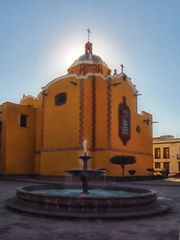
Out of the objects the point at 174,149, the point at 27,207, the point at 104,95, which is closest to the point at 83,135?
the point at 104,95

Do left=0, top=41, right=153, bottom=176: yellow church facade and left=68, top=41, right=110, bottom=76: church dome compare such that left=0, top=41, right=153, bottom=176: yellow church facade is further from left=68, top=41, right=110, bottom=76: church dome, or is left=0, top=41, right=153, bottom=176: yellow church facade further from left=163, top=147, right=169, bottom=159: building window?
left=163, top=147, right=169, bottom=159: building window

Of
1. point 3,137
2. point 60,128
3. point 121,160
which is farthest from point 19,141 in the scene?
point 121,160

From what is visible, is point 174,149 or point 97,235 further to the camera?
point 174,149

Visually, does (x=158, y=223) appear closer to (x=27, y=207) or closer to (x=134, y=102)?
(x=27, y=207)

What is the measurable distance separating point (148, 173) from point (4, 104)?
49.0ft

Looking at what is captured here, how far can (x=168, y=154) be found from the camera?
4656cm

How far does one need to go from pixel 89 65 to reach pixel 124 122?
803 cm

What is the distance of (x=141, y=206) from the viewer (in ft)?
28.8

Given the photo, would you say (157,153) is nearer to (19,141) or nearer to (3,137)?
(19,141)

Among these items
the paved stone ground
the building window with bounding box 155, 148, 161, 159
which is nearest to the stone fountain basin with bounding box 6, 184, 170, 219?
the paved stone ground

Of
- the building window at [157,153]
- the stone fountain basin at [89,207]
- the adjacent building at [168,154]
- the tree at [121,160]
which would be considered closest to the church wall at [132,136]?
the tree at [121,160]

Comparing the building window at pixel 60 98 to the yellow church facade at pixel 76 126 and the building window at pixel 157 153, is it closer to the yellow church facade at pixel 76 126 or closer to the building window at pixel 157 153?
the yellow church facade at pixel 76 126

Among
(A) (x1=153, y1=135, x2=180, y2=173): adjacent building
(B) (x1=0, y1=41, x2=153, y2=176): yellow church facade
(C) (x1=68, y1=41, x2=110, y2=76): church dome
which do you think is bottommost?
(A) (x1=153, y1=135, x2=180, y2=173): adjacent building

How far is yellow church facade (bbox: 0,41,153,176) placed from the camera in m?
25.6
